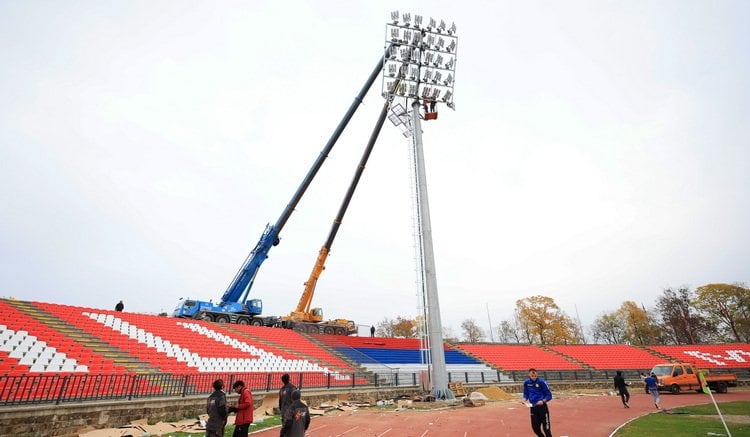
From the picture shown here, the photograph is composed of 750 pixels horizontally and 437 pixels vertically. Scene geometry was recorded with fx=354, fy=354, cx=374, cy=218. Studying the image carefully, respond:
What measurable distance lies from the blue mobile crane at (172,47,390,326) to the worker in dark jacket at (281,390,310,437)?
82.8 feet

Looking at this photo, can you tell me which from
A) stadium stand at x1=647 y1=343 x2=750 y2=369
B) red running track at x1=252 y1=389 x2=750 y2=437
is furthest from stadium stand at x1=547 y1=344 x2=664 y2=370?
red running track at x1=252 y1=389 x2=750 y2=437

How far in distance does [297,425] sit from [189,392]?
11.9 metres

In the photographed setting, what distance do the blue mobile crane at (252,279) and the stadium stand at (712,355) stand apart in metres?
40.7

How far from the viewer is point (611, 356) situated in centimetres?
3656

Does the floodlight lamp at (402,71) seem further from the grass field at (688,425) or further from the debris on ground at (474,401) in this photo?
the grass field at (688,425)

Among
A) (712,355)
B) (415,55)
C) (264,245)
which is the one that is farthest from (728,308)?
(264,245)

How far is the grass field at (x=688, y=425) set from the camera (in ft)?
27.9

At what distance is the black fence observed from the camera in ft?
36.8

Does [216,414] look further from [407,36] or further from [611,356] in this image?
[611,356]

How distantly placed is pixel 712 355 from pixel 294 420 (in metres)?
48.9

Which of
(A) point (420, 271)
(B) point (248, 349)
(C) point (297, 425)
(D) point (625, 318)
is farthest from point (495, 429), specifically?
(D) point (625, 318)

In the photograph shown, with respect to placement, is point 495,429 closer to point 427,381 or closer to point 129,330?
point 427,381

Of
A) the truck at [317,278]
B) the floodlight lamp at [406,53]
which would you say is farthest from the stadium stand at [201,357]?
the floodlight lamp at [406,53]

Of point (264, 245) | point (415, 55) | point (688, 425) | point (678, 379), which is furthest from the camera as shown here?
point (264, 245)
